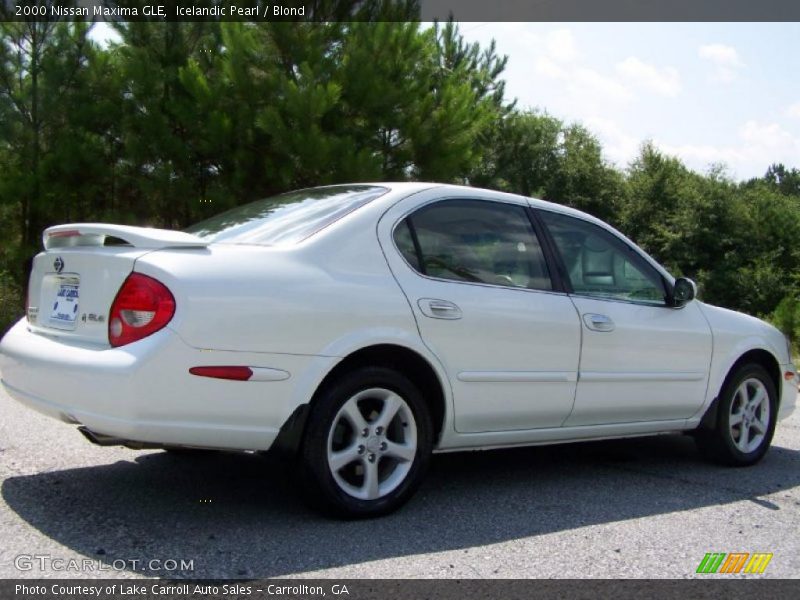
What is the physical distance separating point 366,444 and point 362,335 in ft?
1.64

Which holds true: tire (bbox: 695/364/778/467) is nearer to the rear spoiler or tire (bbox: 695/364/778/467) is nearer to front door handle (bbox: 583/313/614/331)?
front door handle (bbox: 583/313/614/331)

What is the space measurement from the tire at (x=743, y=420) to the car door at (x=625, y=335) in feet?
0.92

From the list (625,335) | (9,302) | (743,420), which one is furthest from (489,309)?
(9,302)

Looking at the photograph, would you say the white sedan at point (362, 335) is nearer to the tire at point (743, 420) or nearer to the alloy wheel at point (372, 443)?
the alloy wheel at point (372, 443)

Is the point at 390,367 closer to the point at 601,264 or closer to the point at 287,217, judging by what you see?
the point at 287,217

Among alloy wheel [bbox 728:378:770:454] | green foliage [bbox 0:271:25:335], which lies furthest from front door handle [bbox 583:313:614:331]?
green foliage [bbox 0:271:25:335]

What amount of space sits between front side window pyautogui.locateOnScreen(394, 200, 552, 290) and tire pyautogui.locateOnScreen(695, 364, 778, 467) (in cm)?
168

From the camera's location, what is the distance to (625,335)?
5043mm

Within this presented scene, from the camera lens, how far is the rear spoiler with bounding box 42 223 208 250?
3852 millimetres

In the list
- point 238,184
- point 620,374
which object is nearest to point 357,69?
point 238,184

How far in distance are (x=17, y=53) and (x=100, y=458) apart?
432 inches

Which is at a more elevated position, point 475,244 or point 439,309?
point 475,244

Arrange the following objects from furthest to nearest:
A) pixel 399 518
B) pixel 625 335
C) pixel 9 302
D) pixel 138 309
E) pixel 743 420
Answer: pixel 9 302, pixel 743 420, pixel 625 335, pixel 399 518, pixel 138 309

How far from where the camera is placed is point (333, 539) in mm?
3770
